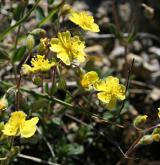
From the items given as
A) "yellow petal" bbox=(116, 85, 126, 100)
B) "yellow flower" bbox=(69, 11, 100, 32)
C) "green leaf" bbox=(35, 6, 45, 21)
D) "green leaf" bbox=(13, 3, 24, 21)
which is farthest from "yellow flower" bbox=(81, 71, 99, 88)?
"green leaf" bbox=(35, 6, 45, 21)

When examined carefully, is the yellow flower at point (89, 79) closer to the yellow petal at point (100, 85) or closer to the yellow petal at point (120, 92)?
the yellow petal at point (100, 85)

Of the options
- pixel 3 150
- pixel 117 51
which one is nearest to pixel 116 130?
pixel 117 51

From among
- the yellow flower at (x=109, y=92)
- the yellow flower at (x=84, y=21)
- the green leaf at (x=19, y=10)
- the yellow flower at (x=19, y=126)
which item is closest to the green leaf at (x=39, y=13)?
the green leaf at (x=19, y=10)

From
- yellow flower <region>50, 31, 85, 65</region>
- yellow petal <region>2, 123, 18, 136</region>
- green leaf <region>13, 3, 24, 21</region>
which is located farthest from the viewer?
green leaf <region>13, 3, 24, 21</region>

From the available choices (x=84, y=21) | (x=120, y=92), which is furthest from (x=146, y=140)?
(x=84, y=21)

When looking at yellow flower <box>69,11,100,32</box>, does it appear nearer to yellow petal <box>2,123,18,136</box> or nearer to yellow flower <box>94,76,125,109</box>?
yellow flower <box>94,76,125,109</box>

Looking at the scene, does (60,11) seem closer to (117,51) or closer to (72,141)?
(72,141)
